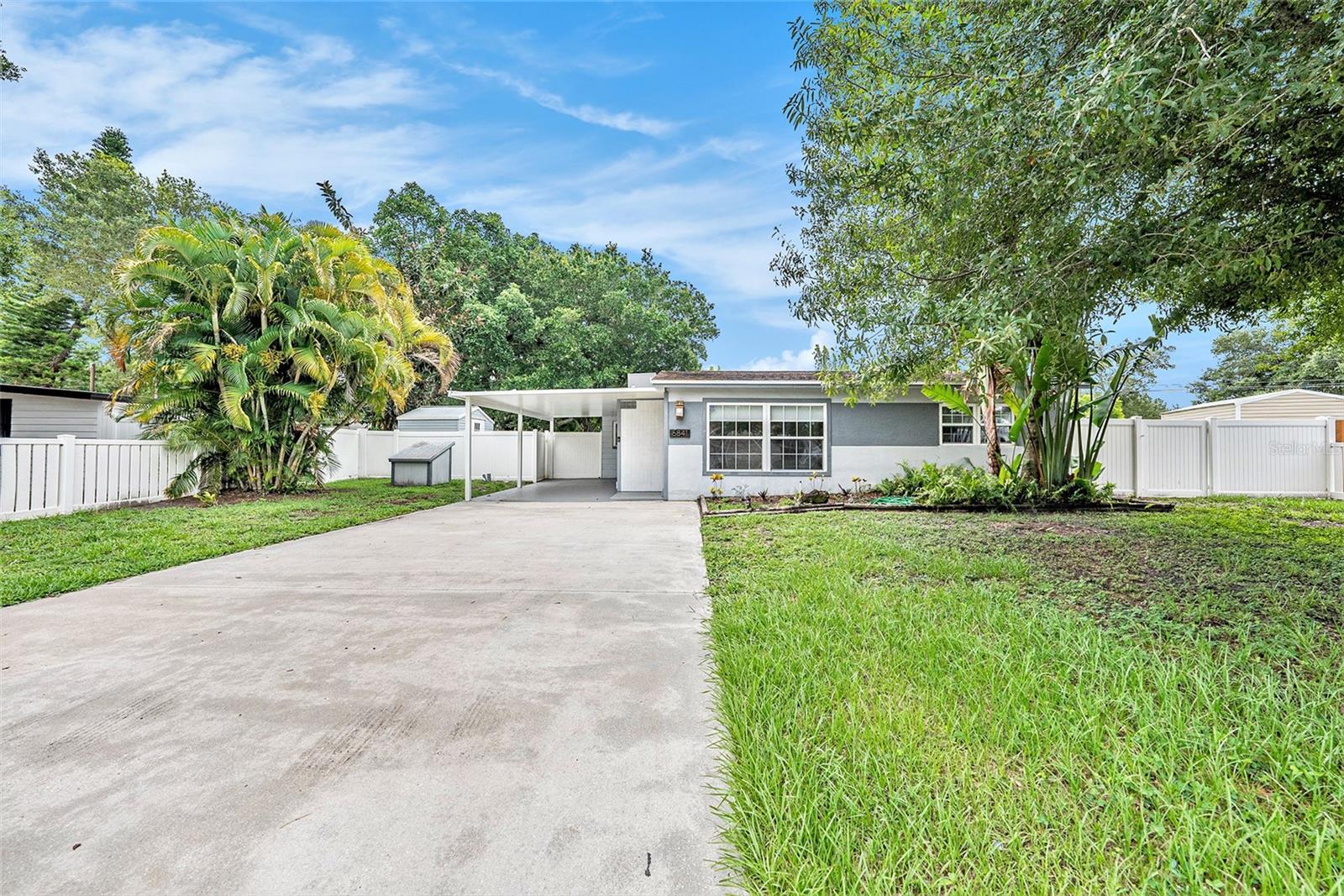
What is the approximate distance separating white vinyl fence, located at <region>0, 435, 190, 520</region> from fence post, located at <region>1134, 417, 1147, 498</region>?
17.7 metres

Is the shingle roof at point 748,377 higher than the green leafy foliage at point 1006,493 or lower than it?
higher

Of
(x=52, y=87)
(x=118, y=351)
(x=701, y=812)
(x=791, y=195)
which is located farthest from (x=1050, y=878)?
(x=52, y=87)

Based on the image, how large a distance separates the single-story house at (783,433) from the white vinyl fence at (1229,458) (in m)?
2.76

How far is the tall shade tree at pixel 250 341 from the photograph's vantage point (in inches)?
382

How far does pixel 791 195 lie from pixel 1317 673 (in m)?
8.32

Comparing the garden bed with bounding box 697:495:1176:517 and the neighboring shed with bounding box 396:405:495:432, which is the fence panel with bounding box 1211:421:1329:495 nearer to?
the garden bed with bounding box 697:495:1176:517

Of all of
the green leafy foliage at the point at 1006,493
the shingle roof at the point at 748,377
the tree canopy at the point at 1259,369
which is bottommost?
the green leafy foliage at the point at 1006,493

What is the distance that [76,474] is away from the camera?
8.41 meters

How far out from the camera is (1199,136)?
10.6 feet

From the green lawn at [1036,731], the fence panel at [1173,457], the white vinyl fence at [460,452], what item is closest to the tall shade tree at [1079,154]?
the green lawn at [1036,731]

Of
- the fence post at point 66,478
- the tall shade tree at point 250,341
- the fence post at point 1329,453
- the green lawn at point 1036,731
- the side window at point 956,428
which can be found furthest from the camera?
the side window at point 956,428

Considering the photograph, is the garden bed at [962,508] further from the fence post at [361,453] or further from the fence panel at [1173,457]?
the fence post at [361,453]

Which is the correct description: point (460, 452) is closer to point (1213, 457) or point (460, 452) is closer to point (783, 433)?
point (783, 433)

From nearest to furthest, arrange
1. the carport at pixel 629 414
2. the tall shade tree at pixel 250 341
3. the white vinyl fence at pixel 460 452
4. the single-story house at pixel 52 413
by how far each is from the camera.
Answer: the tall shade tree at pixel 250 341 → the single-story house at pixel 52 413 → the carport at pixel 629 414 → the white vinyl fence at pixel 460 452
